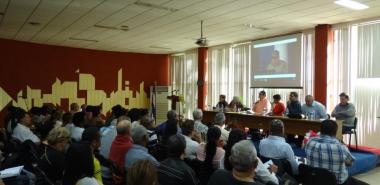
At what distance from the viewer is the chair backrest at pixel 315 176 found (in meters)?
2.91

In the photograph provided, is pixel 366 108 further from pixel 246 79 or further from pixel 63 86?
pixel 63 86

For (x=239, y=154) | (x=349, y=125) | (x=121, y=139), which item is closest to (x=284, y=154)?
(x=239, y=154)

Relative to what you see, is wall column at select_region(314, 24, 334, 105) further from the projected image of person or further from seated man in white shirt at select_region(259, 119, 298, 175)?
seated man in white shirt at select_region(259, 119, 298, 175)

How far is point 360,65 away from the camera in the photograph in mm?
7293

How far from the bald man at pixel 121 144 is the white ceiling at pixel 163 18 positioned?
9.86 ft

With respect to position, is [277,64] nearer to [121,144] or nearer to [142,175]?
[121,144]

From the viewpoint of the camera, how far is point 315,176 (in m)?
3.02

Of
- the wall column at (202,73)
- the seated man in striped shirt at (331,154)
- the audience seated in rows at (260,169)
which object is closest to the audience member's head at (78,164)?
the audience seated in rows at (260,169)

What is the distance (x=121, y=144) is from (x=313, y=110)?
4850 millimetres

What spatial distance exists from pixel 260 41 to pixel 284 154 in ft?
20.8

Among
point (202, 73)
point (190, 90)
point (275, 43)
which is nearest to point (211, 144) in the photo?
point (275, 43)

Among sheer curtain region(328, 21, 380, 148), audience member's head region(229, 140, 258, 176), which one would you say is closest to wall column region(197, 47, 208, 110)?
sheer curtain region(328, 21, 380, 148)

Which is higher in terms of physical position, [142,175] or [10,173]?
[142,175]

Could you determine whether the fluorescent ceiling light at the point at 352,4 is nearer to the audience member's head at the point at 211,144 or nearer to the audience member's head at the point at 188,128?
the audience member's head at the point at 188,128
